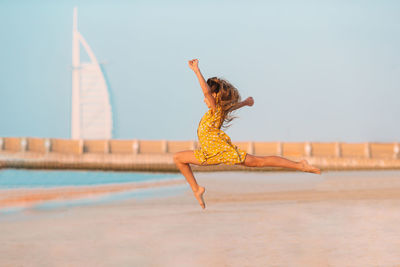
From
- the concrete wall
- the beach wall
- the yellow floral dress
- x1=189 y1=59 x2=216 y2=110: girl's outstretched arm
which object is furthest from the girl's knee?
the concrete wall

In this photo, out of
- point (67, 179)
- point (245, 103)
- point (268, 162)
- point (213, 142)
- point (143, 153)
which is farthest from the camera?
point (143, 153)

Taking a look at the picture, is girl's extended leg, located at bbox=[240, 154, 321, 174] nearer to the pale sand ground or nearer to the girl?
the girl

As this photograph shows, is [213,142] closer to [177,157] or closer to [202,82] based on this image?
[177,157]

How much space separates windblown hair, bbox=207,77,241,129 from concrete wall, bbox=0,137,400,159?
109 ft

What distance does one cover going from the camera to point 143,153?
4569 centimetres

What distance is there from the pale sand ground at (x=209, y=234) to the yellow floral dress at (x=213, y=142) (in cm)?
90

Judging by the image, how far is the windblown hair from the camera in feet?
22.8

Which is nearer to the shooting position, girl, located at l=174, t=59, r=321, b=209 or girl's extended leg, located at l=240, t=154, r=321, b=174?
girl, located at l=174, t=59, r=321, b=209

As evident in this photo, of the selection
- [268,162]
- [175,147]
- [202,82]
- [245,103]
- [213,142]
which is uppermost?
[175,147]

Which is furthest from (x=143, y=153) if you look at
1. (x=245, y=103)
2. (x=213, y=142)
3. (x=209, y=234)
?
(x=213, y=142)

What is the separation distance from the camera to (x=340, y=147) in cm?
4188

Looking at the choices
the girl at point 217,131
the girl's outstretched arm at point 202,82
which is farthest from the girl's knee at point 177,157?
the girl's outstretched arm at point 202,82

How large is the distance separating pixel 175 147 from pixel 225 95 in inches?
1534

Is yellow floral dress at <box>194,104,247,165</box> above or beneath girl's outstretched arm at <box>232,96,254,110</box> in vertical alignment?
beneath
